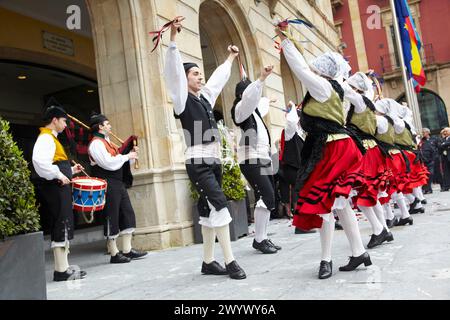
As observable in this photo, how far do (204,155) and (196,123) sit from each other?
11.6 inches

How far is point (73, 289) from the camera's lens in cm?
409

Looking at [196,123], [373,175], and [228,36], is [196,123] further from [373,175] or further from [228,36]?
[228,36]

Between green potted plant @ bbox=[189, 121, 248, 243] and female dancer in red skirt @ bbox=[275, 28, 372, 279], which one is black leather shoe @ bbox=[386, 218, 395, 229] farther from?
female dancer in red skirt @ bbox=[275, 28, 372, 279]

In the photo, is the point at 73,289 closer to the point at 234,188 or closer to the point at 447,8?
the point at 234,188

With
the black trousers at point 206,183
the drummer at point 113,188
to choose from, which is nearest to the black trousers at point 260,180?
the black trousers at point 206,183

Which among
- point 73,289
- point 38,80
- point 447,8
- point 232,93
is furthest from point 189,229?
point 447,8

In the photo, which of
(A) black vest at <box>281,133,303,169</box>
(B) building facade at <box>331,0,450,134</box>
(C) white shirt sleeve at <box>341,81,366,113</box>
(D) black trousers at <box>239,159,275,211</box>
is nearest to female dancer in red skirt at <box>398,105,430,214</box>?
(A) black vest at <box>281,133,303,169</box>

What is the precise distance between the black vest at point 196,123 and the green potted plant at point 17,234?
1.37 m

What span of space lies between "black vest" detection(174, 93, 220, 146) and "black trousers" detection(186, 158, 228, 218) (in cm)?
19

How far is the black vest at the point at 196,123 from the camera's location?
156 inches

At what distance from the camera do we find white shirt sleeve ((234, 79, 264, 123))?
14.2ft

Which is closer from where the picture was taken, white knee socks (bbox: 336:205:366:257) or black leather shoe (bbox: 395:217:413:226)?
white knee socks (bbox: 336:205:366:257)

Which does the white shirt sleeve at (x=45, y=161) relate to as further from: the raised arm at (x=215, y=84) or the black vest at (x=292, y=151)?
the black vest at (x=292, y=151)

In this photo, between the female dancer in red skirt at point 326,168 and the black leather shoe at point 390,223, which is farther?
the black leather shoe at point 390,223
